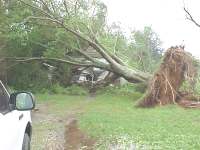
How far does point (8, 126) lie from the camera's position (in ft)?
15.3

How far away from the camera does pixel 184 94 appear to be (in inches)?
811

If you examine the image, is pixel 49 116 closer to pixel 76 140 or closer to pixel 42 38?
pixel 76 140

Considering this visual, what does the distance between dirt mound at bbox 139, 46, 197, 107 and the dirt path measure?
9.57ft

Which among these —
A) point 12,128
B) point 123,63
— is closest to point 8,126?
point 12,128

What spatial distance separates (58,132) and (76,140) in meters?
1.96

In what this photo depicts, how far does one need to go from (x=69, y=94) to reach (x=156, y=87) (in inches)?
354

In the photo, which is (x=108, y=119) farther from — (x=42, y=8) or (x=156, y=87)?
(x=42, y=8)

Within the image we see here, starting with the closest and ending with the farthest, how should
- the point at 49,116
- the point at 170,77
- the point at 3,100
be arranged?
the point at 3,100
the point at 49,116
the point at 170,77

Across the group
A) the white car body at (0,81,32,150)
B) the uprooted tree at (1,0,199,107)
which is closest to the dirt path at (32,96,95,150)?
the uprooted tree at (1,0,199,107)

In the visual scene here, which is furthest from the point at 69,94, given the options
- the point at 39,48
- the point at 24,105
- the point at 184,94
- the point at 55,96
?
the point at 24,105

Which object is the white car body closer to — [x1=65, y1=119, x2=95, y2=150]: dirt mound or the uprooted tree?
[x1=65, y1=119, x2=95, y2=150]: dirt mound

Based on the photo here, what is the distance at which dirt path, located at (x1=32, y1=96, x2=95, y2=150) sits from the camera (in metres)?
12.0

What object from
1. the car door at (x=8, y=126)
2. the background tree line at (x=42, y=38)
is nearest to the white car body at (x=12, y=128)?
the car door at (x=8, y=126)

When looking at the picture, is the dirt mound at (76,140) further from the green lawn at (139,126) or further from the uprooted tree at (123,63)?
the uprooted tree at (123,63)
